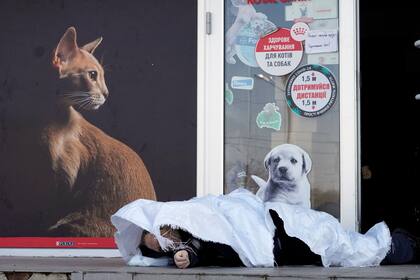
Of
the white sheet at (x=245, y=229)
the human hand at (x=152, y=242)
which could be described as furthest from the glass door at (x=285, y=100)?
the human hand at (x=152, y=242)

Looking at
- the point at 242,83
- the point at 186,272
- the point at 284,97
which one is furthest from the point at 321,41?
the point at 186,272

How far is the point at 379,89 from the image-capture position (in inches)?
331

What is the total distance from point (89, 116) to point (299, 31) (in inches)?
66.1

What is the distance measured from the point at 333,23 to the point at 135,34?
1.48 meters

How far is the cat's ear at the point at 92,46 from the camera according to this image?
21.1ft

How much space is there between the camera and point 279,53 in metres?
6.12

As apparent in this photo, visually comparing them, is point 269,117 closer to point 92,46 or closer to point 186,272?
point 92,46

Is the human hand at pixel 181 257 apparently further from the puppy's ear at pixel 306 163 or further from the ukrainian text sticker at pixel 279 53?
the ukrainian text sticker at pixel 279 53

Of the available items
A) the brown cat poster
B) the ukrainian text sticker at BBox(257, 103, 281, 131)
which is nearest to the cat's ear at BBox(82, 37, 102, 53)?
the brown cat poster

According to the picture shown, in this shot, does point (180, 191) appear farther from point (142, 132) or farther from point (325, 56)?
point (325, 56)

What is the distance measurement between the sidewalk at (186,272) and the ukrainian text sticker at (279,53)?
1.63 meters

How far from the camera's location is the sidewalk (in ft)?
14.9

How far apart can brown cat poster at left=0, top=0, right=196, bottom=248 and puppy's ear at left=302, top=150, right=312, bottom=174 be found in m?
0.82

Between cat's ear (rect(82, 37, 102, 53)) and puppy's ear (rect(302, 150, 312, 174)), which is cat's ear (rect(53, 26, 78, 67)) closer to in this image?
A: cat's ear (rect(82, 37, 102, 53))
